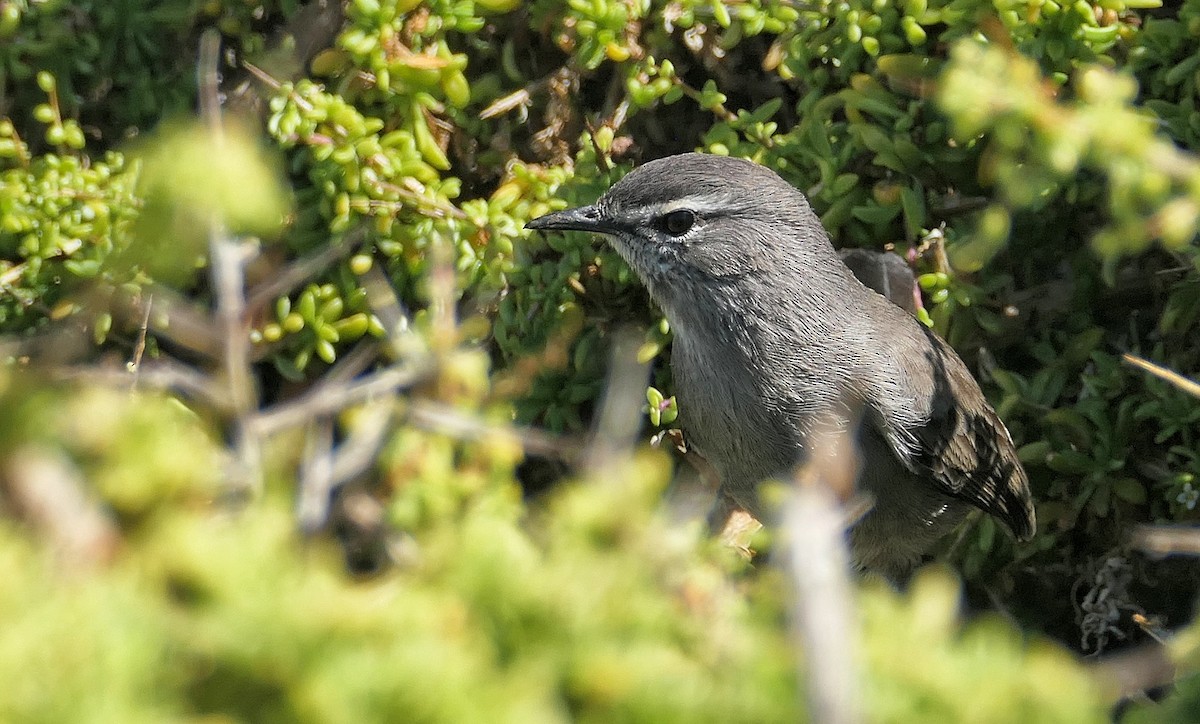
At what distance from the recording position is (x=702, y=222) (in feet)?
15.5

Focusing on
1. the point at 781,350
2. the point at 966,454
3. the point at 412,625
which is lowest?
the point at 966,454

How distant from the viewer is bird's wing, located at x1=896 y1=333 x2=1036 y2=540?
4688mm

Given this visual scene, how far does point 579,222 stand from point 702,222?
439mm

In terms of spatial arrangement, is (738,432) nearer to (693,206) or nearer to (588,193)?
(693,206)

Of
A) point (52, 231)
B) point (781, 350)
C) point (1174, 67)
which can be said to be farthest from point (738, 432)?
point (52, 231)

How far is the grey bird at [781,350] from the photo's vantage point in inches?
181

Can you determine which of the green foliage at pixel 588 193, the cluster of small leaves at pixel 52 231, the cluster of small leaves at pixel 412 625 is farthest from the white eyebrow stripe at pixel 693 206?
the cluster of small leaves at pixel 412 625

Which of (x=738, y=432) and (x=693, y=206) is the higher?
(x=693, y=206)

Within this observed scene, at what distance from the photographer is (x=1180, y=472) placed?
187 inches

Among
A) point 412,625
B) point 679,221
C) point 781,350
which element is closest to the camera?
point 412,625

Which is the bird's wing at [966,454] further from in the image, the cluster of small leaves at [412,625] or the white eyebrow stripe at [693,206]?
the cluster of small leaves at [412,625]

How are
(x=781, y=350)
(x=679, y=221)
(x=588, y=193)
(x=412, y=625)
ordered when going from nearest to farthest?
(x=412, y=625)
(x=781, y=350)
(x=679, y=221)
(x=588, y=193)

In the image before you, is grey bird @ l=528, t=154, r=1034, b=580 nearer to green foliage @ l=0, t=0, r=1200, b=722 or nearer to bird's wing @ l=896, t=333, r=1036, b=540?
bird's wing @ l=896, t=333, r=1036, b=540

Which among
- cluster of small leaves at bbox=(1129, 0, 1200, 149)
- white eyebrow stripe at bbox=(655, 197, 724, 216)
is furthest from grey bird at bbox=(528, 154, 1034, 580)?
cluster of small leaves at bbox=(1129, 0, 1200, 149)
